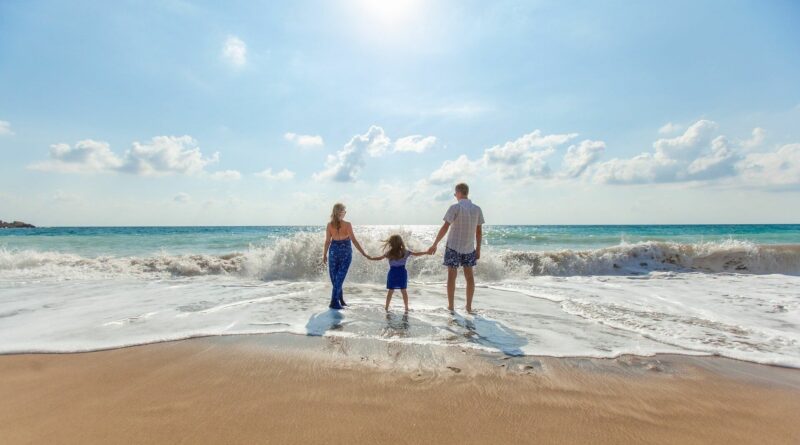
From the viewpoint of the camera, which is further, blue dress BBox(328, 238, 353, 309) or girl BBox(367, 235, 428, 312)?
blue dress BBox(328, 238, 353, 309)

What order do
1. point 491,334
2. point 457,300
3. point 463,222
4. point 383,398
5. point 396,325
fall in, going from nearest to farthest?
1. point 383,398
2. point 491,334
3. point 396,325
4. point 463,222
5. point 457,300

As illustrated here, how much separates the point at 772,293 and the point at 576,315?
220 inches

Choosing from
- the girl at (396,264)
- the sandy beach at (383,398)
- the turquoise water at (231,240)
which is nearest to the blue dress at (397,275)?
the girl at (396,264)

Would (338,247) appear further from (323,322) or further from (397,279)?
(323,322)

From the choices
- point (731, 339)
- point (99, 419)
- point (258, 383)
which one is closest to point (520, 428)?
point (258, 383)

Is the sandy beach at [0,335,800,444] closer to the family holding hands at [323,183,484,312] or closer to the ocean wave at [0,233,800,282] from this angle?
the family holding hands at [323,183,484,312]

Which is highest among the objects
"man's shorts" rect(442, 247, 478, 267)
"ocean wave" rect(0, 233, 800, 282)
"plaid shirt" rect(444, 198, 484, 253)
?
"plaid shirt" rect(444, 198, 484, 253)

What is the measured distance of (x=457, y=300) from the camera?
7668 mm

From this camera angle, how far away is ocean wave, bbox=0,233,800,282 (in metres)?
12.1

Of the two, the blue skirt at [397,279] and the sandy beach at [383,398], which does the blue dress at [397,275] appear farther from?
the sandy beach at [383,398]

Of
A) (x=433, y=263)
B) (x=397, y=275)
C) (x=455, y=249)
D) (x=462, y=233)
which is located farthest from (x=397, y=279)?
(x=433, y=263)

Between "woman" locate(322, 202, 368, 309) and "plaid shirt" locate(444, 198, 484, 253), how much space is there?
1.70 meters

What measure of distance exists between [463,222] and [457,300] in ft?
6.26

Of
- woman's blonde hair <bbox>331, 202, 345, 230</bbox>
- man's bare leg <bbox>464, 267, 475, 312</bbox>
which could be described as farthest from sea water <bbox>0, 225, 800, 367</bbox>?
woman's blonde hair <bbox>331, 202, 345, 230</bbox>
